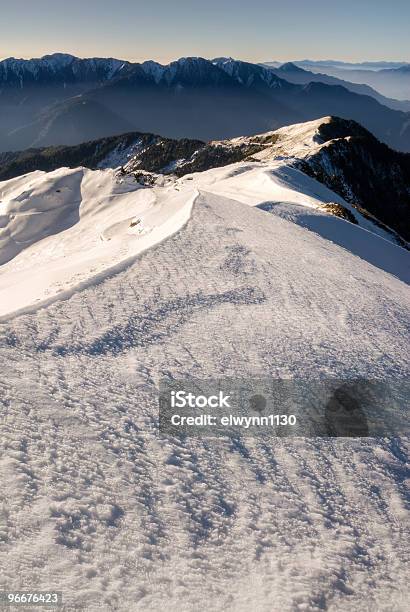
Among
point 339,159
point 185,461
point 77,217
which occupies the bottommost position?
point 185,461

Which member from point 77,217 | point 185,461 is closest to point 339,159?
point 77,217

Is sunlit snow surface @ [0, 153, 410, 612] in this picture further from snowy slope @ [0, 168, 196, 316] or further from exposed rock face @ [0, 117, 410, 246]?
exposed rock face @ [0, 117, 410, 246]

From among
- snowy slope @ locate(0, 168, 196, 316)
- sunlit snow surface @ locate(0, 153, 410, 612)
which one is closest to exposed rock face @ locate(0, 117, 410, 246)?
snowy slope @ locate(0, 168, 196, 316)

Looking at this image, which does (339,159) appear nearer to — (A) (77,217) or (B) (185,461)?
(A) (77,217)

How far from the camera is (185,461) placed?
732 centimetres

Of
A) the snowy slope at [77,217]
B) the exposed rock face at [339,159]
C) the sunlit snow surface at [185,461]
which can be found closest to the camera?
the sunlit snow surface at [185,461]

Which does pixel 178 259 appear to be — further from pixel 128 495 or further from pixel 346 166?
pixel 346 166

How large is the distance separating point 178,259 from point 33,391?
326 inches

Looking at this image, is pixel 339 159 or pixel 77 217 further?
pixel 339 159

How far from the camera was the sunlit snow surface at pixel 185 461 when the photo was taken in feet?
18.7

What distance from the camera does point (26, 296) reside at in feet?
42.7

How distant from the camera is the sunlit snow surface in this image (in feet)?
18.7

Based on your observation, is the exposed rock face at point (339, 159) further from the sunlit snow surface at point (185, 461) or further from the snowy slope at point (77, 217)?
the sunlit snow surface at point (185, 461)

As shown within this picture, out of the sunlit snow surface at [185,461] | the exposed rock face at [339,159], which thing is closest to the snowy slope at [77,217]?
the sunlit snow surface at [185,461]
